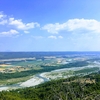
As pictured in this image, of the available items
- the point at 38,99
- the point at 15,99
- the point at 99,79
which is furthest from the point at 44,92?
the point at 99,79

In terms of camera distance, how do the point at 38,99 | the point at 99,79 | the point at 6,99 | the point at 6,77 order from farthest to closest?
1. the point at 6,77
2. the point at 99,79
3. the point at 38,99
4. the point at 6,99

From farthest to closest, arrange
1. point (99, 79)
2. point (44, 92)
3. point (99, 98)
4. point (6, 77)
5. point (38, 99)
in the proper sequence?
point (6, 77) < point (99, 79) < point (44, 92) < point (38, 99) < point (99, 98)

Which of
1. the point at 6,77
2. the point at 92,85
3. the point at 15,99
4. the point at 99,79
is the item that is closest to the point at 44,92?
the point at 15,99

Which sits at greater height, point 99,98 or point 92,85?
point 99,98

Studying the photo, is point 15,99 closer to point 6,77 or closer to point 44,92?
point 44,92

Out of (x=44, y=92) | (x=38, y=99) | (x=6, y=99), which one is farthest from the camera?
(x=44, y=92)

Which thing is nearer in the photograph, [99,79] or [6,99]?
[6,99]

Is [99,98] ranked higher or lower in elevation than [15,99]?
higher

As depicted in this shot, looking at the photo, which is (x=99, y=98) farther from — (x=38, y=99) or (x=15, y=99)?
(x=38, y=99)

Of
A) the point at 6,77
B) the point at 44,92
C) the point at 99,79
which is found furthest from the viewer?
the point at 6,77
